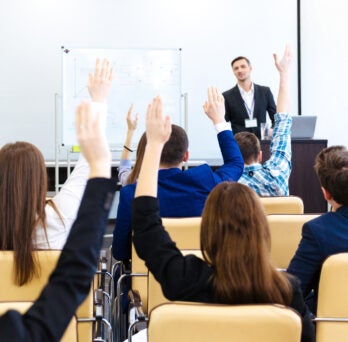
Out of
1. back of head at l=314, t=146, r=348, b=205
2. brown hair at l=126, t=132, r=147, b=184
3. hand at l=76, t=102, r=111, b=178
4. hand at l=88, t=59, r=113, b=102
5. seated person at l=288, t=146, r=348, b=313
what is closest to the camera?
hand at l=76, t=102, r=111, b=178

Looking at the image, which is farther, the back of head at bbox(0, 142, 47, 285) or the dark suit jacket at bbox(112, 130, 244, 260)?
the dark suit jacket at bbox(112, 130, 244, 260)

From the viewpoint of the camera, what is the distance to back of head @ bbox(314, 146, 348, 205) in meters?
2.45

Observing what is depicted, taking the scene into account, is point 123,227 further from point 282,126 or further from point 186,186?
point 282,126

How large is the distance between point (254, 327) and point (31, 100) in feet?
23.6

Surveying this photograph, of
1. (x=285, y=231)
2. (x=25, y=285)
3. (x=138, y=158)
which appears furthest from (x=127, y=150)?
(x=25, y=285)

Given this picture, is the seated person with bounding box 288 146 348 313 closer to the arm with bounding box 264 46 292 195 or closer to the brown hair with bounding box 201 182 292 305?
the brown hair with bounding box 201 182 292 305

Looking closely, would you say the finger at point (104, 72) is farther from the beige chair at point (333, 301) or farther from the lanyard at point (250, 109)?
the lanyard at point (250, 109)

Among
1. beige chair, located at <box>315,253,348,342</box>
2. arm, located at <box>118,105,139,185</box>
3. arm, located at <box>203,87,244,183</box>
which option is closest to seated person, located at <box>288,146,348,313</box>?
beige chair, located at <box>315,253,348,342</box>

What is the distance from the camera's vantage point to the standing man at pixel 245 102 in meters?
7.04

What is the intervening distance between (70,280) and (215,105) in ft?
6.43

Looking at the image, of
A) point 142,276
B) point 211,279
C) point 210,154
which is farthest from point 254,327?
point 210,154

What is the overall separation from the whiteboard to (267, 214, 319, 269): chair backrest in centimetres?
497

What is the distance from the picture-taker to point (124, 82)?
7.84 metres

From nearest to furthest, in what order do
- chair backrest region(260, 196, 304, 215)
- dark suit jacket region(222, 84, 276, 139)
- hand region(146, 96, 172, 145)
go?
hand region(146, 96, 172, 145)
chair backrest region(260, 196, 304, 215)
dark suit jacket region(222, 84, 276, 139)
